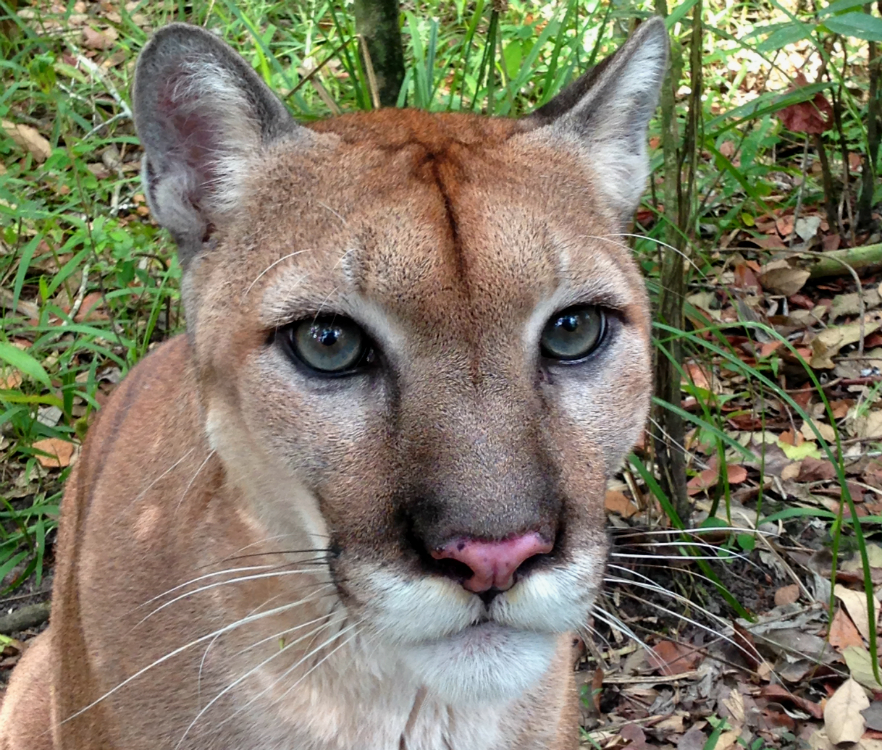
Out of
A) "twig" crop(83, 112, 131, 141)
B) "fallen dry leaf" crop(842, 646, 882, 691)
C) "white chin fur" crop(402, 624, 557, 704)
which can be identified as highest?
"twig" crop(83, 112, 131, 141)

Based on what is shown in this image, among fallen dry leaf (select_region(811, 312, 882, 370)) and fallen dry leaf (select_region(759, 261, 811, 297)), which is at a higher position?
fallen dry leaf (select_region(759, 261, 811, 297))

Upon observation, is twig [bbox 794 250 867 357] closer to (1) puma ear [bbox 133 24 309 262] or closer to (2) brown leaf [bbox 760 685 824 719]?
(2) brown leaf [bbox 760 685 824 719]

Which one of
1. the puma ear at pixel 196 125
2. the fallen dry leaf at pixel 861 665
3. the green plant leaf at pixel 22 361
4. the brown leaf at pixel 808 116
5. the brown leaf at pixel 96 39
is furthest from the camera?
the brown leaf at pixel 96 39

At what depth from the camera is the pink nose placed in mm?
1661

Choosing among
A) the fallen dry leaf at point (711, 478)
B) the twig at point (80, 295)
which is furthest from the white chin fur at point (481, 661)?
the twig at point (80, 295)

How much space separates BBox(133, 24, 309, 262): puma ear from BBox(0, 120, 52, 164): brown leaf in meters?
3.47

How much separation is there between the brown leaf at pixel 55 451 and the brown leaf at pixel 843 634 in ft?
10.2

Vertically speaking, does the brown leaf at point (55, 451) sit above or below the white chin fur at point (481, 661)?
below

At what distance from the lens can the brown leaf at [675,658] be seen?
3.36m

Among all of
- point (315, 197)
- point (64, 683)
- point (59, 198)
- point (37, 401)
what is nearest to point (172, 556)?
point (64, 683)

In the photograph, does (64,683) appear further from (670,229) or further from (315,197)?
(670,229)

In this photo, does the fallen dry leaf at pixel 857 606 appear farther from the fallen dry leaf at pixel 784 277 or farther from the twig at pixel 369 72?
the twig at pixel 369 72

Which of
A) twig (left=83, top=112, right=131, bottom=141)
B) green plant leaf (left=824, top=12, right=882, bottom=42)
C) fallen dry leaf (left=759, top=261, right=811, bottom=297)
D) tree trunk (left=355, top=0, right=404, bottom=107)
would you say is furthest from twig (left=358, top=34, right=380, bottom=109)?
fallen dry leaf (left=759, top=261, right=811, bottom=297)

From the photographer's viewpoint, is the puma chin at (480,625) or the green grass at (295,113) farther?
the green grass at (295,113)
